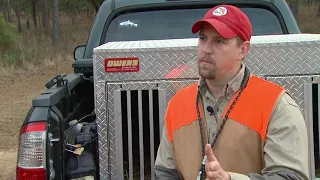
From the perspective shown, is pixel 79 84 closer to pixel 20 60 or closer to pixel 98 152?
pixel 98 152

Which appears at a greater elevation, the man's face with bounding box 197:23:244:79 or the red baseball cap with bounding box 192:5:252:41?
the red baseball cap with bounding box 192:5:252:41

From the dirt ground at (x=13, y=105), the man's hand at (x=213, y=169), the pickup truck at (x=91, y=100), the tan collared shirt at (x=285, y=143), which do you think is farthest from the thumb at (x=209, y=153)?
the dirt ground at (x=13, y=105)

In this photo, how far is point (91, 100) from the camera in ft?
12.5

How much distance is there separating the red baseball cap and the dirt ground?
4.78 m

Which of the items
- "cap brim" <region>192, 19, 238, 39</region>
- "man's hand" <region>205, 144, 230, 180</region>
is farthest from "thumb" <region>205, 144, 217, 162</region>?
"cap brim" <region>192, 19, 238, 39</region>

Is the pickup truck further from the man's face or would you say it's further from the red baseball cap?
the red baseball cap

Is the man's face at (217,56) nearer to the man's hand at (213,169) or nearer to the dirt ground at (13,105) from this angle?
the man's hand at (213,169)

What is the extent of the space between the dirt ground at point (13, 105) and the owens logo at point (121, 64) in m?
4.01

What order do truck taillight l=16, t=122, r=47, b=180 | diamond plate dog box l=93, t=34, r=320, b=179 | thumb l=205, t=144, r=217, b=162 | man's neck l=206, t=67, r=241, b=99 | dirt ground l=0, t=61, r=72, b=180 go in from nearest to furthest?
thumb l=205, t=144, r=217, b=162 < man's neck l=206, t=67, r=241, b=99 < truck taillight l=16, t=122, r=47, b=180 < diamond plate dog box l=93, t=34, r=320, b=179 < dirt ground l=0, t=61, r=72, b=180

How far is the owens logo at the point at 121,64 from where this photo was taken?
2.71m

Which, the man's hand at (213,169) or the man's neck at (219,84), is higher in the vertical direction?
the man's neck at (219,84)

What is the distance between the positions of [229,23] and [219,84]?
290mm

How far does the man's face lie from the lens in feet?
7.06

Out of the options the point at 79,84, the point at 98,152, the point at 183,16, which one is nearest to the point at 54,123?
the point at 98,152
